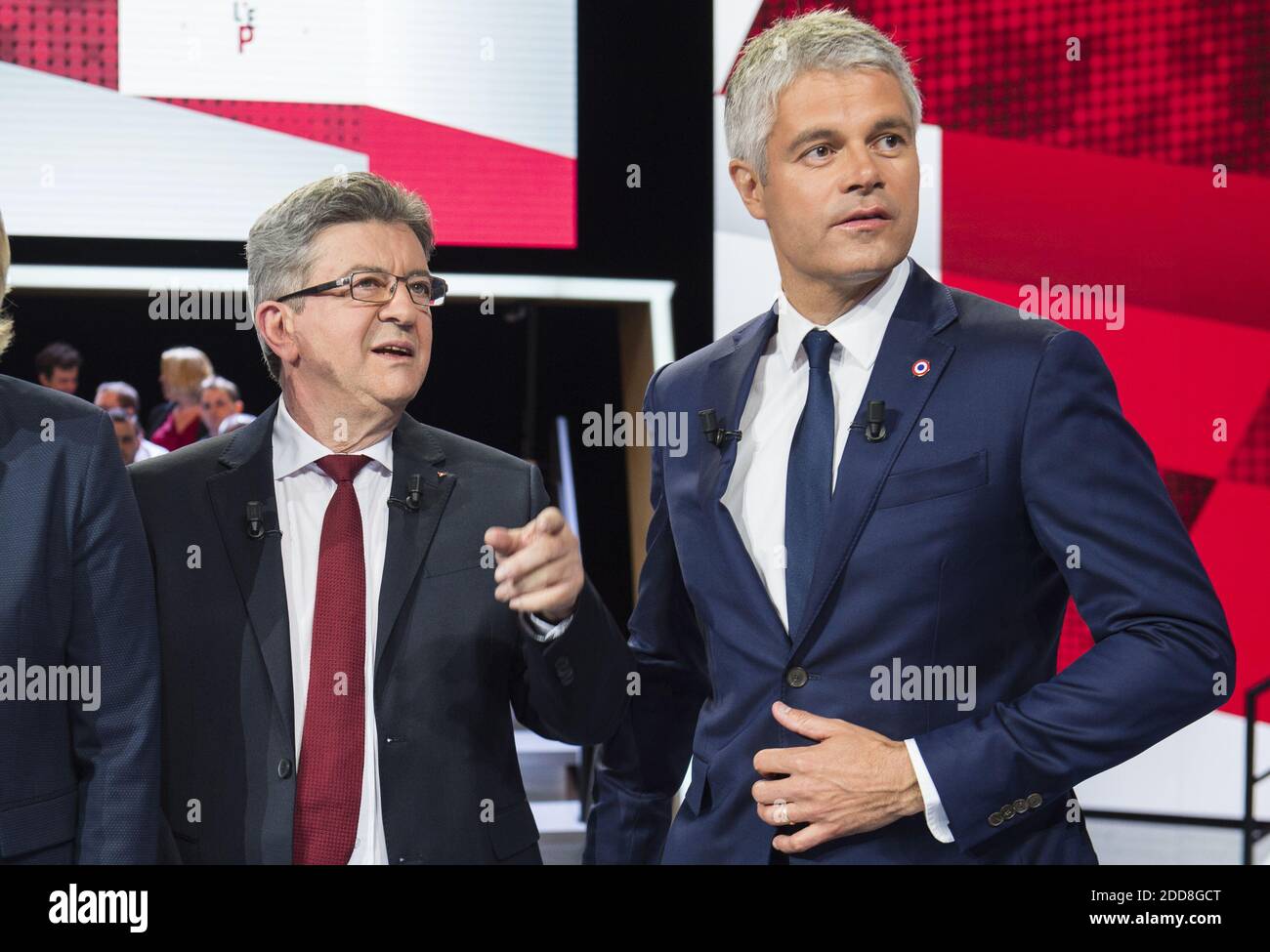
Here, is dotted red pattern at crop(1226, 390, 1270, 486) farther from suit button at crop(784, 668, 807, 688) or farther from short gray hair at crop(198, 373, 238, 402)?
short gray hair at crop(198, 373, 238, 402)

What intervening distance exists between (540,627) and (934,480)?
0.61 metres

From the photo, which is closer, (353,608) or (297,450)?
(353,608)

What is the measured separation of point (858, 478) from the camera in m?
1.88

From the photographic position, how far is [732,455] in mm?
2043

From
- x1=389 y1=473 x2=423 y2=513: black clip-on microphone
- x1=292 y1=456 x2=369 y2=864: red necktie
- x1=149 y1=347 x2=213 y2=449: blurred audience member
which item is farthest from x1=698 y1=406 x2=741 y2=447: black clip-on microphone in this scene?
x1=149 y1=347 x2=213 y2=449: blurred audience member

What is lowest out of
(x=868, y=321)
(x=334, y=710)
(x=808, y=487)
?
(x=334, y=710)

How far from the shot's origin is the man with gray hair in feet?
5.80

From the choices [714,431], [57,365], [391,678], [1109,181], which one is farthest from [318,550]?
[57,365]

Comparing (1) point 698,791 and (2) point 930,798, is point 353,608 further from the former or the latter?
(2) point 930,798

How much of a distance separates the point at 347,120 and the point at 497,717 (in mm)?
2925

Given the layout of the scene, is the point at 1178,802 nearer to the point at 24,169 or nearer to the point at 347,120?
the point at 347,120

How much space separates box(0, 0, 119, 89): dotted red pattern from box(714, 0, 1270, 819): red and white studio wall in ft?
6.60

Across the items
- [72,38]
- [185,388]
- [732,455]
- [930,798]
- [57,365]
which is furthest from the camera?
[57,365]
